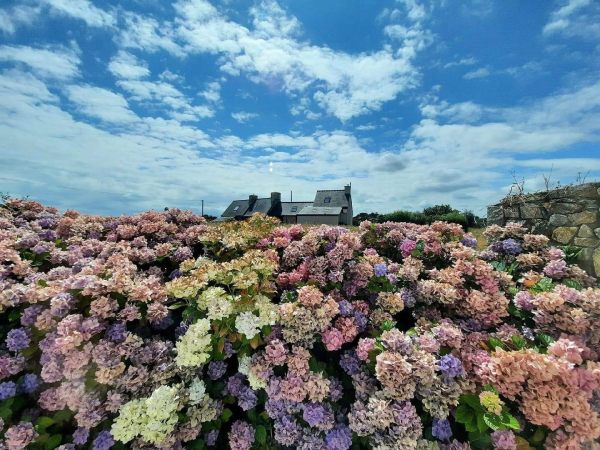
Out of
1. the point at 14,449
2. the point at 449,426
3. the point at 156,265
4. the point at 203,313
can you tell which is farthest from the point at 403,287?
the point at 14,449

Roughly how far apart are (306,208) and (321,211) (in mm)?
2410

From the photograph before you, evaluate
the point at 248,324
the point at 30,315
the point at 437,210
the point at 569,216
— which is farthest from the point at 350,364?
the point at 437,210

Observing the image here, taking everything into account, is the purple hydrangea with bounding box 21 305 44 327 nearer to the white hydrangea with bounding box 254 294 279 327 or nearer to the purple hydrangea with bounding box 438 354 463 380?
the white hydrangea with bounding box 254 294 279 327

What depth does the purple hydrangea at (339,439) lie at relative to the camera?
8.62 feet

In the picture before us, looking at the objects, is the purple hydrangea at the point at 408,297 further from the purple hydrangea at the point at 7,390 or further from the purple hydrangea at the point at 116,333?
the purple hydrangea at the point at 7,390

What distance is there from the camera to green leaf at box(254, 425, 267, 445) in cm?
275

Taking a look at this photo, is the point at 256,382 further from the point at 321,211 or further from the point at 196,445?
the point at 321,211

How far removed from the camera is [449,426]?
255 cm

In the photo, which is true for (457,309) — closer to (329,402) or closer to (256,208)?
(329,402)

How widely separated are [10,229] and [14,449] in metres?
4.01

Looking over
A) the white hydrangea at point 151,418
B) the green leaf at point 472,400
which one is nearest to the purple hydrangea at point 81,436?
the white hydrangea at point 151,418

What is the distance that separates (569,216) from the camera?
8.02 metres

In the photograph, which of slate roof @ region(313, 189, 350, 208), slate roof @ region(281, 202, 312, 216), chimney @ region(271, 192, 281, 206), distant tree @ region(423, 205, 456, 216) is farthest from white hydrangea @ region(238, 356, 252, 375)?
chimney @ region(271, 192, 281, 206)

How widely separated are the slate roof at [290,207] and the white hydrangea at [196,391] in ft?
142
